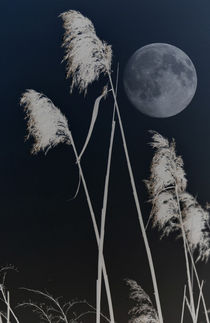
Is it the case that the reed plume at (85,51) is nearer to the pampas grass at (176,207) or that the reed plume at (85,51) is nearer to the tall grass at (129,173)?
the tall grass at (129,173)

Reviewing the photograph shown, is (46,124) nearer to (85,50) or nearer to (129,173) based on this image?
(85,50)

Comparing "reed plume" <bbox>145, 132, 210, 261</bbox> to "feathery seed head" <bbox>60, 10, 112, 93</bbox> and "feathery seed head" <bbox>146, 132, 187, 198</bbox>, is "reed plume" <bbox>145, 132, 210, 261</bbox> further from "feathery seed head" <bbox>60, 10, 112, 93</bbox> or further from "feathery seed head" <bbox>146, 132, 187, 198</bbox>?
"feathery seed head" <bbox>60, 10, 112, 93</bbox>

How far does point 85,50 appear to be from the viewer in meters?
3.04

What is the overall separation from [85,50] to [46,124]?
0.53 meters

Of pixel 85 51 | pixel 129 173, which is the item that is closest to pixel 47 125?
pixel 85 51

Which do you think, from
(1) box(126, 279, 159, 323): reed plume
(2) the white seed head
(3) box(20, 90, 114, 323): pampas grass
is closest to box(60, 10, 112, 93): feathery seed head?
(3) box(20, 90, 114, 323): pampas grass

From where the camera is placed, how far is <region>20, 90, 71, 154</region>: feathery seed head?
120 inches

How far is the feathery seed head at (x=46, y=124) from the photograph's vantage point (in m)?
3.04

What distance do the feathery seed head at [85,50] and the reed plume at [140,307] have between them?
1.44 metres

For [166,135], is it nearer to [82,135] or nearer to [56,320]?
[82,135]

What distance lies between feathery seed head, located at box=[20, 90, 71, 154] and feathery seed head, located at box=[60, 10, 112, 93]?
10.5 inches

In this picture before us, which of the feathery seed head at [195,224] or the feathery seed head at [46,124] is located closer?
the feathery seed head at [46,124]

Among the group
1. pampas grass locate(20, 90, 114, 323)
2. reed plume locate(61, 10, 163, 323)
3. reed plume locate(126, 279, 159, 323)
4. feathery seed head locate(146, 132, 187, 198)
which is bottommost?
reed plume locate(126, 279, 159, 323)

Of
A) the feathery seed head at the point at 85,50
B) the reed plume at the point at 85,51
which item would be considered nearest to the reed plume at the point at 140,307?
the reed plume at the point at 85,51
